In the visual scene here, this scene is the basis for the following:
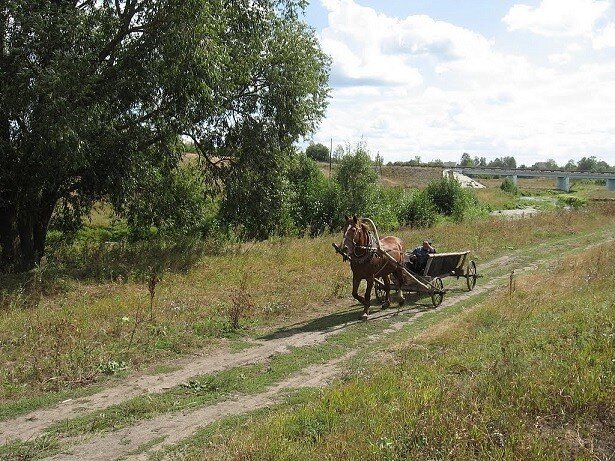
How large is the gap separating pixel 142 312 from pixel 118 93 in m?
6.87

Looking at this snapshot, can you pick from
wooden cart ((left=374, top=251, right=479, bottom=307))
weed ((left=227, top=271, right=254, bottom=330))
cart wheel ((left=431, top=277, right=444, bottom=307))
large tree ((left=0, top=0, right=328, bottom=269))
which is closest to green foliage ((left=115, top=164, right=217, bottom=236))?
large tree ((left=0, top=0, right=328, bottom=269))

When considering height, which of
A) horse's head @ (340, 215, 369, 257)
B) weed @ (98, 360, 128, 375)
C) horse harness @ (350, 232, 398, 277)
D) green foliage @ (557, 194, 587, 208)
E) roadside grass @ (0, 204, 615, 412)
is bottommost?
weed @ (98, 360, 128, 375)

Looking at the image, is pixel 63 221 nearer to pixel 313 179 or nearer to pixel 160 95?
pixel 160 95

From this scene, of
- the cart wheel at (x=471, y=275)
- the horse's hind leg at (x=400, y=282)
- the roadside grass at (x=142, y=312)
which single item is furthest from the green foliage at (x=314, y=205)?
the horse's hind leg at (x=400, y=282)

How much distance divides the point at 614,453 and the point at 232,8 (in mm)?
16711

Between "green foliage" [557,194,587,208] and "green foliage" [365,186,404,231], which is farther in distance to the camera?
"green foliage" [557,194,587,208]

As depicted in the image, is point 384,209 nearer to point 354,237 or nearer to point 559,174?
point 354,237

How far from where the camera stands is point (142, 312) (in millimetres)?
12047

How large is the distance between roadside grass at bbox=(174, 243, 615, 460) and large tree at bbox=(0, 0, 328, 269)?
32.3 feet

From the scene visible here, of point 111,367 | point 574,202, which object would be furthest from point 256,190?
point 574,202

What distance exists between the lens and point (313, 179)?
32562 mm

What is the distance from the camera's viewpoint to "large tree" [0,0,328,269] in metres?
13.7

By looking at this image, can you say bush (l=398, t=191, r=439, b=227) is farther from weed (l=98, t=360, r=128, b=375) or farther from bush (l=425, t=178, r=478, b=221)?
weed (l=98, t=360, r=128, b=375)

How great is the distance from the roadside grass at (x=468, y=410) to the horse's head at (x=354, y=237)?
3741 mm
